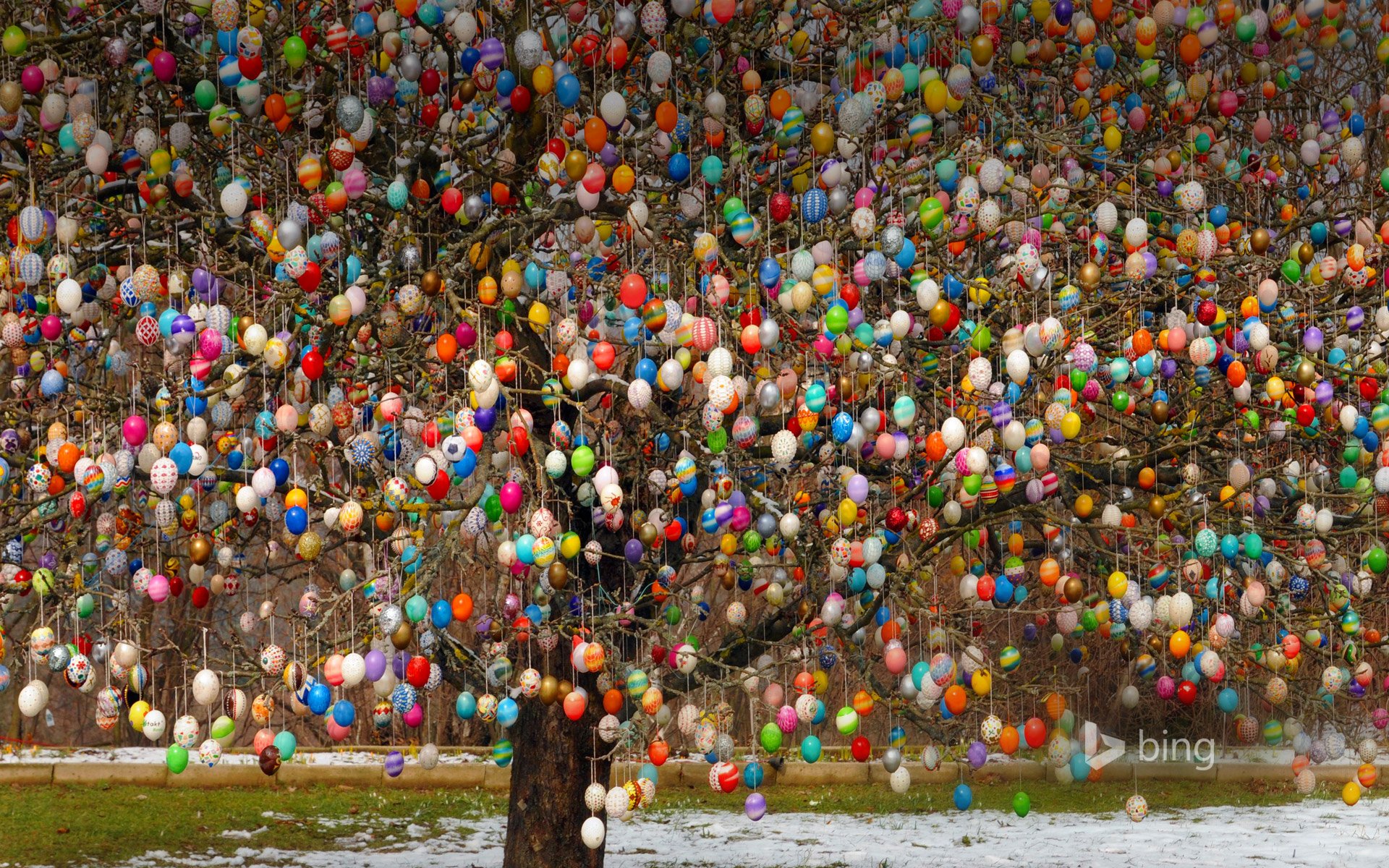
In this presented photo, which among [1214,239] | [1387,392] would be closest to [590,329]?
[1214,239]

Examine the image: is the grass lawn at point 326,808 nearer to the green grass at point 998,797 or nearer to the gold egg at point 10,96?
the green grass at point 998,797

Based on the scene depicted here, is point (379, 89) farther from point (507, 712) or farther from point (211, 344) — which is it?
point (507, 712)

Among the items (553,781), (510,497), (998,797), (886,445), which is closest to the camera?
(510,497)

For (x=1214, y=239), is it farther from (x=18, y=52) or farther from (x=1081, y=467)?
(x=18, y=52)

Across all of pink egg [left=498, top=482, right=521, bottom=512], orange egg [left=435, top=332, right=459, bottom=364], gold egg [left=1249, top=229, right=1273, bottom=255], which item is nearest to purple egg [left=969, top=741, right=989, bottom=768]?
pink egg [left=498, top=482, right=521, bottom=512]

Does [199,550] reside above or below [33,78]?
below

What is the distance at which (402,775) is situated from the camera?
9805 mm

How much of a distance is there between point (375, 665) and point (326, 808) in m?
5.76

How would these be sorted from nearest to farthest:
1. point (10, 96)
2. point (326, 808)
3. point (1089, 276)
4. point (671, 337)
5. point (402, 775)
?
point (10, 96), point (671, 337), point (1089, 276), point (326, 808), point (402, 775)

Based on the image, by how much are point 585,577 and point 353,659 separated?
5.66 feet

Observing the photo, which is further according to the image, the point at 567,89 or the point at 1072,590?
the point at 1072,590

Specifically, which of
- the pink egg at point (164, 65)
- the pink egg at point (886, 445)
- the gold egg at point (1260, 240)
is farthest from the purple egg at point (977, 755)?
the pink egg at point (164, 65)

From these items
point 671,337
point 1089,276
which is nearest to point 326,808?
point 671,337

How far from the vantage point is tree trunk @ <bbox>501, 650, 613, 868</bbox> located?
5949mm
